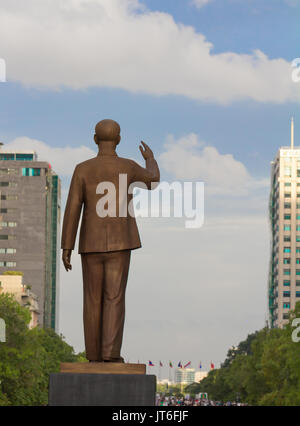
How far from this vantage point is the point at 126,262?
14.4 metres

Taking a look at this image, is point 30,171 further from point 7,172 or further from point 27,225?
point 27,225

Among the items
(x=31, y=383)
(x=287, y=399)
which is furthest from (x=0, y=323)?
(x=287, y=399)

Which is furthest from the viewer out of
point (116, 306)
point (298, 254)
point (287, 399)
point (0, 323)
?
point (298, 254)

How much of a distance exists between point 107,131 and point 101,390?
399 centimetres

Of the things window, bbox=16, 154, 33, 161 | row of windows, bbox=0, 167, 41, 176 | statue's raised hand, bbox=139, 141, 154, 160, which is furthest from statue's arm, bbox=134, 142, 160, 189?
window, bbox=16, 154, 33, 161

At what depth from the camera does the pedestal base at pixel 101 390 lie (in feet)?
42.4

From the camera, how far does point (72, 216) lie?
1440 cm

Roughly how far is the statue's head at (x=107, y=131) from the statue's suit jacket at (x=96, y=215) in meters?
0.27

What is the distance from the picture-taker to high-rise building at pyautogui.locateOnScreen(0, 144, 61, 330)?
537 ft

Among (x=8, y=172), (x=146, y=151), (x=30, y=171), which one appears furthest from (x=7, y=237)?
(x=146, y=151)

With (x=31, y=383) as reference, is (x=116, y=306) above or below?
above

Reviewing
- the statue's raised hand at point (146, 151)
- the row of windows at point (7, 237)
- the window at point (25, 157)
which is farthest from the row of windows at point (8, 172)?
the statue's raised hand at point (146, 151)

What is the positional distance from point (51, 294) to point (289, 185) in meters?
54.5
